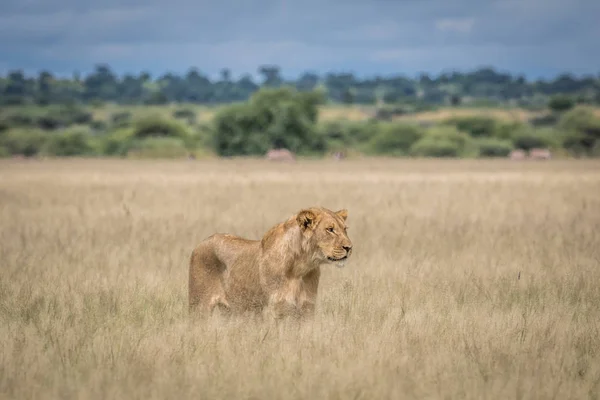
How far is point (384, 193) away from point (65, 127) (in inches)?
3804

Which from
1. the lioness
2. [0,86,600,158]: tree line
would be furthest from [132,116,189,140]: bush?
the lioness

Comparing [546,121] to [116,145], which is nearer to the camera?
[116,145]

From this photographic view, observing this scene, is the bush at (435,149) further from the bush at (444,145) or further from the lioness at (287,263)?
the lioness at (287,263)

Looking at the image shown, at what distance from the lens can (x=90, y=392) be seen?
6004mm

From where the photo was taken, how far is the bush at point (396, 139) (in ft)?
255

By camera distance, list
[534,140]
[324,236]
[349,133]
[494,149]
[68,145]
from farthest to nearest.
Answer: [349,133] → [534,140] → [494,149] → [68,145] → [324,236]

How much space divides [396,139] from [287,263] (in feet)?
239

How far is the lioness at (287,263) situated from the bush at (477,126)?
88.2m

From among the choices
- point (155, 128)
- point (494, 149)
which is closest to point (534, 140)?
point (494, 149)

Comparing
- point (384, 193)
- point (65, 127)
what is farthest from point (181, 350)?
point (65, 127)

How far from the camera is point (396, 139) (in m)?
79.4

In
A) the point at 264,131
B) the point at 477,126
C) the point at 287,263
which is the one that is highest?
the point at 287,263

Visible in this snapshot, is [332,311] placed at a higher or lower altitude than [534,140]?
higher

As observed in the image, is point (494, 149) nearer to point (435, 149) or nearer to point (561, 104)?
point (435, 149)
